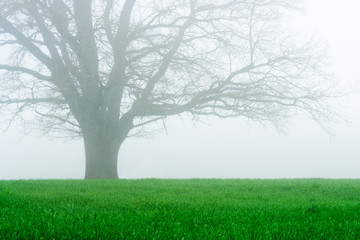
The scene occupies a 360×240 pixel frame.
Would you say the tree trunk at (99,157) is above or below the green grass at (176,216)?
above

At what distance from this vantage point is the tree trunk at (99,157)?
630 inches

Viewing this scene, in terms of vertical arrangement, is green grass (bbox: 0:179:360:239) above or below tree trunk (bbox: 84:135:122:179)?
below

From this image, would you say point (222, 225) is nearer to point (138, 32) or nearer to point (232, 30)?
point (138, 32)

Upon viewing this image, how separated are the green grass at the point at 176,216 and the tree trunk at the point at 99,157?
661cm

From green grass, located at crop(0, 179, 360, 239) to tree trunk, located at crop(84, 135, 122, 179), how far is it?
6609 millimetres

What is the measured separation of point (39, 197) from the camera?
7789mm

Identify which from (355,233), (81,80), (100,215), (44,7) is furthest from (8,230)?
(44,7)

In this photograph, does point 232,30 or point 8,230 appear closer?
point 8,230

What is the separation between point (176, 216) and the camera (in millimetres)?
5664

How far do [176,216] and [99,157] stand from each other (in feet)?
35.5

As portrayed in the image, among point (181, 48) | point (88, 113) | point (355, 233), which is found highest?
point (181, 48)

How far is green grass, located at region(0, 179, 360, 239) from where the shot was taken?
440 centimetres

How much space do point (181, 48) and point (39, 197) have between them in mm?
9469

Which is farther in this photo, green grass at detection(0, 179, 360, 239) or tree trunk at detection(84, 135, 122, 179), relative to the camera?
tree trunk at detection(84, 135, 122, 179)
